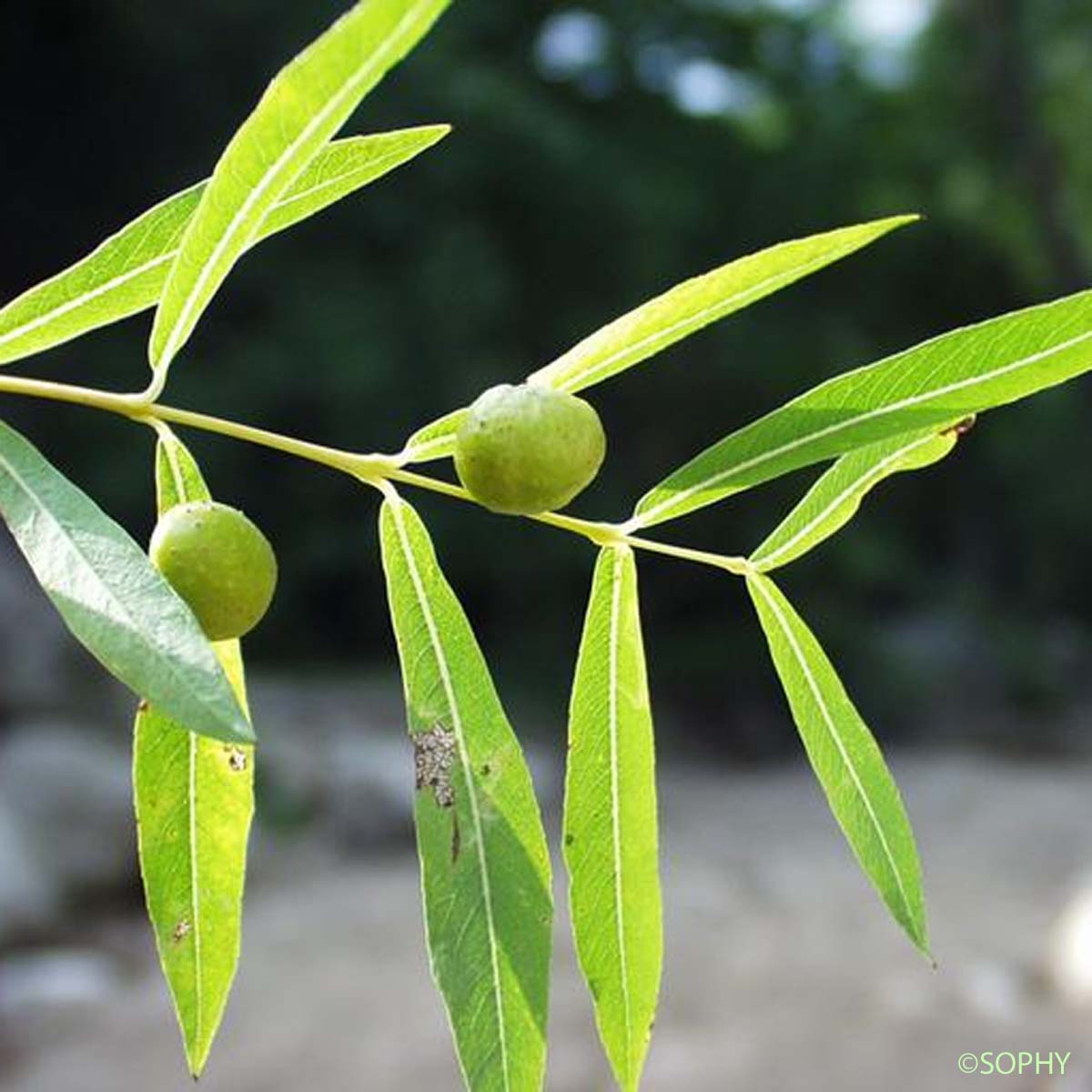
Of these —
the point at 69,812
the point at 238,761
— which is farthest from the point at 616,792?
the point at 69,812

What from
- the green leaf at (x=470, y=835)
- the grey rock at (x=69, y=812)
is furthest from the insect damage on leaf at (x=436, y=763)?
the grey rock at (x=69, y=812)

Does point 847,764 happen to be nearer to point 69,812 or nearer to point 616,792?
point 616,792

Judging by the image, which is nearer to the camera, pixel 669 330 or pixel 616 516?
pixel 669 330

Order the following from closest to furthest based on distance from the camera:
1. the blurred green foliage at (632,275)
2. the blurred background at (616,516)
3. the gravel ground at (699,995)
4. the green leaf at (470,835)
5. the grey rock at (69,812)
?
the green leaf at (470,835)
the gravel ground at (699,995)
the blurred background at (616,516)
the grey rock at (69,812)
the blurred green foliage at (632,275)

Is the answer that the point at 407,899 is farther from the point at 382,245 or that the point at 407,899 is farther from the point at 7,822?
the point at 382,245

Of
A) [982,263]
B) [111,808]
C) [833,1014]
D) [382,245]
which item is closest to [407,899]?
[111,808]

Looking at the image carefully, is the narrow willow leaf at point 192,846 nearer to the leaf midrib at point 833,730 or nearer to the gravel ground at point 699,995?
the leaf midrib at point 833,730

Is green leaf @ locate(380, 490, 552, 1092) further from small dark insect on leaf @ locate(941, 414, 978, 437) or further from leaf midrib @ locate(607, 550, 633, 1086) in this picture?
small dark insect on leaf @ locate(941, 414, 978, 437)
